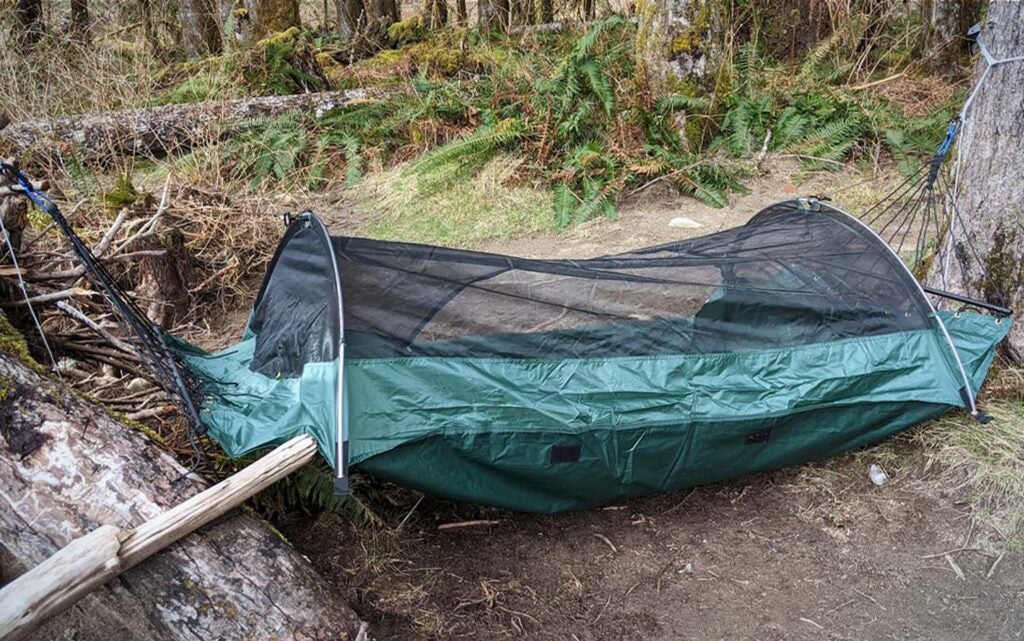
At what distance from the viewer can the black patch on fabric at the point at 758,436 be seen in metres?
3.54

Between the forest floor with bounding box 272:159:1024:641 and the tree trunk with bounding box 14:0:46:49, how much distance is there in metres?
7.81

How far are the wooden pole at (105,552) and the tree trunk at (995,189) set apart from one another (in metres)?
3.41

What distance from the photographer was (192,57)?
11266mm

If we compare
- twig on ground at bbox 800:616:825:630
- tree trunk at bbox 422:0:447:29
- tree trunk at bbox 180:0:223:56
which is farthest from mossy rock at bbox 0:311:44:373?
tree trunk at bbox 180:0:223:56

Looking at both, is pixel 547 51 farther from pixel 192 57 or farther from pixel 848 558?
pixel 848 558

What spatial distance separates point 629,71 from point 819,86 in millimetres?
1869

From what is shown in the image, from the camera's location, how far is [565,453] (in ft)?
10.9

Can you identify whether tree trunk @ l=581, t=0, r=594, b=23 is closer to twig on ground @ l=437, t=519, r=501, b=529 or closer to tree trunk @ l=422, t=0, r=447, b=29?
tree trunk @ l=422, t=0, r=447, b=29

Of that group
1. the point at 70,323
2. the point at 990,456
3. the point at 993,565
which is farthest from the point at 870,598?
the point at 70,323

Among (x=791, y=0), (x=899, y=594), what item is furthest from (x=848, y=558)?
(x=791, y=0)

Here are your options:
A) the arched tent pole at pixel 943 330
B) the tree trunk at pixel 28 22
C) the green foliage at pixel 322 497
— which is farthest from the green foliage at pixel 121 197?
the arched tent pole at pixel 943 330

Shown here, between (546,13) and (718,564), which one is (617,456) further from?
(546,13)

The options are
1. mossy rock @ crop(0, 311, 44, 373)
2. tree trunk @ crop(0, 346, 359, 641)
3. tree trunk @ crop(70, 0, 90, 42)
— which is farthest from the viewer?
tree trunk @ crop(70, 0, 90, 42)

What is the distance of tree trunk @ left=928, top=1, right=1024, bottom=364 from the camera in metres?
3.79
